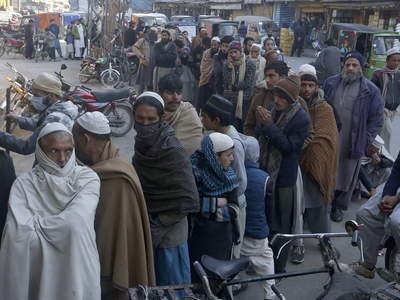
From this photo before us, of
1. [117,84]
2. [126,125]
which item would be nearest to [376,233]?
[126,125]

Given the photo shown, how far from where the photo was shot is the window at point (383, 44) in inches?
533

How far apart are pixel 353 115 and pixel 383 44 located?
33.0ft

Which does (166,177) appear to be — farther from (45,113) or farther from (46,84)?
(46,84)

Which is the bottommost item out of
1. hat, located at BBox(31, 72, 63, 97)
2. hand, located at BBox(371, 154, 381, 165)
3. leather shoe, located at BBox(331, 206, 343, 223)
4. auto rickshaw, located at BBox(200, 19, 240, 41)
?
leather shoe, located at BBox(331, 206, 343, 223)

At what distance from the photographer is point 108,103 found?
7734mm

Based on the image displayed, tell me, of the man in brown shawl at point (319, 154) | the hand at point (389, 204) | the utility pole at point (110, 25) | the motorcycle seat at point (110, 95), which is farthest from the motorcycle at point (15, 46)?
the hand at point (389, 204)

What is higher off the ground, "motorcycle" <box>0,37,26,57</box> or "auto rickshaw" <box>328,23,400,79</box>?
"auto rickshaw" <box>328,23,400,79</box>

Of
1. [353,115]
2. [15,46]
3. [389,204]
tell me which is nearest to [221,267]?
[389,204]

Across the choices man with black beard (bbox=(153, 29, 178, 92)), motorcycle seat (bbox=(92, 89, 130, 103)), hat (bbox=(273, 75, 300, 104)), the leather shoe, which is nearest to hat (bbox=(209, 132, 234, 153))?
hat (bbox=(273, 75, 300, 104))

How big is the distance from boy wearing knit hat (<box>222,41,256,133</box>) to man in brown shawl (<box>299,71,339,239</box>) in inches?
77.1

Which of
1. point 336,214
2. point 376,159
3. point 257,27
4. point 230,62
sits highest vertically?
point 257,27

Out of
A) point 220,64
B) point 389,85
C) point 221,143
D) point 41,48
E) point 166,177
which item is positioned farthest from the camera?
point 41,48

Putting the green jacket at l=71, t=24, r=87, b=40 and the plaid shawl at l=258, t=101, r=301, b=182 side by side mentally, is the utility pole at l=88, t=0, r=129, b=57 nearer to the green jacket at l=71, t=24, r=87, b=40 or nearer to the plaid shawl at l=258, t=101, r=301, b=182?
Answer: the green jacket at l=71, t=24, r=87, b=40

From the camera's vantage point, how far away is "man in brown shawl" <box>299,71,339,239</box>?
4070 mm
